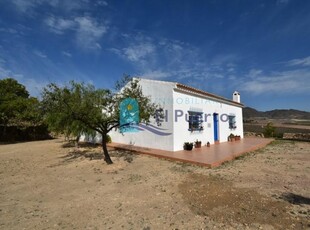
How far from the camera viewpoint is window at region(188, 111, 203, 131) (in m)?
12.6

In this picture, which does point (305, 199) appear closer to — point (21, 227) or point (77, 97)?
point (21, 227)

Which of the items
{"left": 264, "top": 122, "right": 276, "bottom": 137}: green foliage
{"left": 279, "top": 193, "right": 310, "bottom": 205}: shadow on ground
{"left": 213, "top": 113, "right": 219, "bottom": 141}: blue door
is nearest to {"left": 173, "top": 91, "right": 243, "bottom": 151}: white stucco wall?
{"left": 213, "top": 113, "right": 219, "bottom": 141}: blue door

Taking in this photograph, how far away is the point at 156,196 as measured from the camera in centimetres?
554

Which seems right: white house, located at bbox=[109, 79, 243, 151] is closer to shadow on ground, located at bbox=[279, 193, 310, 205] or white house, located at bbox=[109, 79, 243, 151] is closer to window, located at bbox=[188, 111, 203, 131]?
window, located at bbox=[188, 111, 203, 131]

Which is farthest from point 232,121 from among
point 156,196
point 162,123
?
point 156,196

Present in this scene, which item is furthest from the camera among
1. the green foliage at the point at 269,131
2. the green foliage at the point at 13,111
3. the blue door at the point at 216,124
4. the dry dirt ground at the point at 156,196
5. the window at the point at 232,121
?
the green foliage at the point at 269,131

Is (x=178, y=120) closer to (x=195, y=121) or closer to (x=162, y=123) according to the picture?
(x=162, y=123)

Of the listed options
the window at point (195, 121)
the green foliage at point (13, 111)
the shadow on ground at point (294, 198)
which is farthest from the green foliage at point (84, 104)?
the green foliage at point (13, 111)

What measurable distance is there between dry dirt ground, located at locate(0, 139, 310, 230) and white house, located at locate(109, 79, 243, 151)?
2912 millimetres

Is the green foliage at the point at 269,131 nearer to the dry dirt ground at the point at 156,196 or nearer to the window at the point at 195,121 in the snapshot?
the window at the point at 195,121

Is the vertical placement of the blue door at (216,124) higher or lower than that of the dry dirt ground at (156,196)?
higher

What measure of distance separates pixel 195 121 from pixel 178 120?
76.4 inches

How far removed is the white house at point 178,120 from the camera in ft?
38.0

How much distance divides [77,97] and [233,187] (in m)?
6.52
